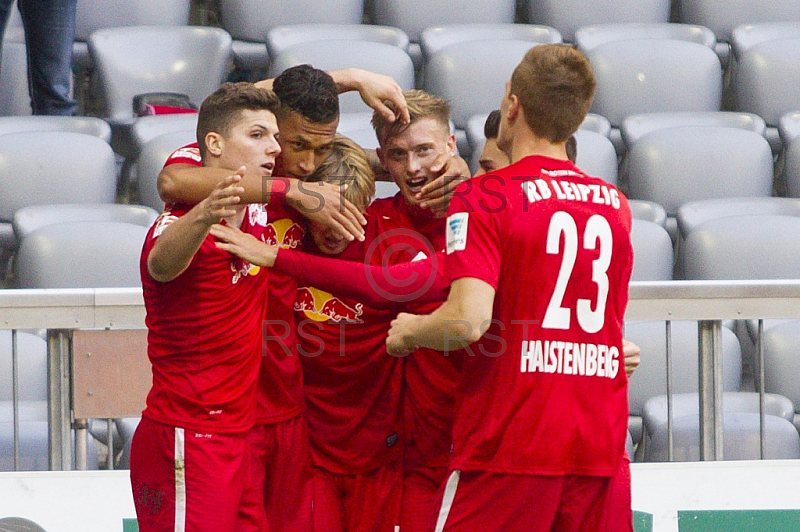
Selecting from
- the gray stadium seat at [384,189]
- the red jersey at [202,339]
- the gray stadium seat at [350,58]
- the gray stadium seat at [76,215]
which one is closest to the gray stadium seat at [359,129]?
the gray stadium seat at [384,189]

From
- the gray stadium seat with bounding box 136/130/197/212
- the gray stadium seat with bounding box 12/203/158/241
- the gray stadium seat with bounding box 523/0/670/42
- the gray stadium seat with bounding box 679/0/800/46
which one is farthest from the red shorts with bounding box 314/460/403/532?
the gray stadium seat with bounding box 679/0/800/46

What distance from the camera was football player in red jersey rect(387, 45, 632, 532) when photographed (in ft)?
8.20

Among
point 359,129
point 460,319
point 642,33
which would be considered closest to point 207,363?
point 460,319

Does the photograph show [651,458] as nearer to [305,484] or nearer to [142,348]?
[305,484]

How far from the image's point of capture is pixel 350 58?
5.49 metres

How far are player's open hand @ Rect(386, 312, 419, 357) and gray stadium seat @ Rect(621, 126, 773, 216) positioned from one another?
294 cm

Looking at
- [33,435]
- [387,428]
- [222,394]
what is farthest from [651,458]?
[33,435]

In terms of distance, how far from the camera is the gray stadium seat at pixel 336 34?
5691 mm

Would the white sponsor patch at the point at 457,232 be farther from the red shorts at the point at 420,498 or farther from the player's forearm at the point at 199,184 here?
the red shorts at the point at 420,498

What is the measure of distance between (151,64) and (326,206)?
301 centimetres

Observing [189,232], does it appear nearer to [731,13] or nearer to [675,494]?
[675,494]

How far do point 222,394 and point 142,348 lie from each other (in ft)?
2.42

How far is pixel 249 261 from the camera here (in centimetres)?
280

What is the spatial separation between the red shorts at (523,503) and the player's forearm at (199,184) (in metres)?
0.85
